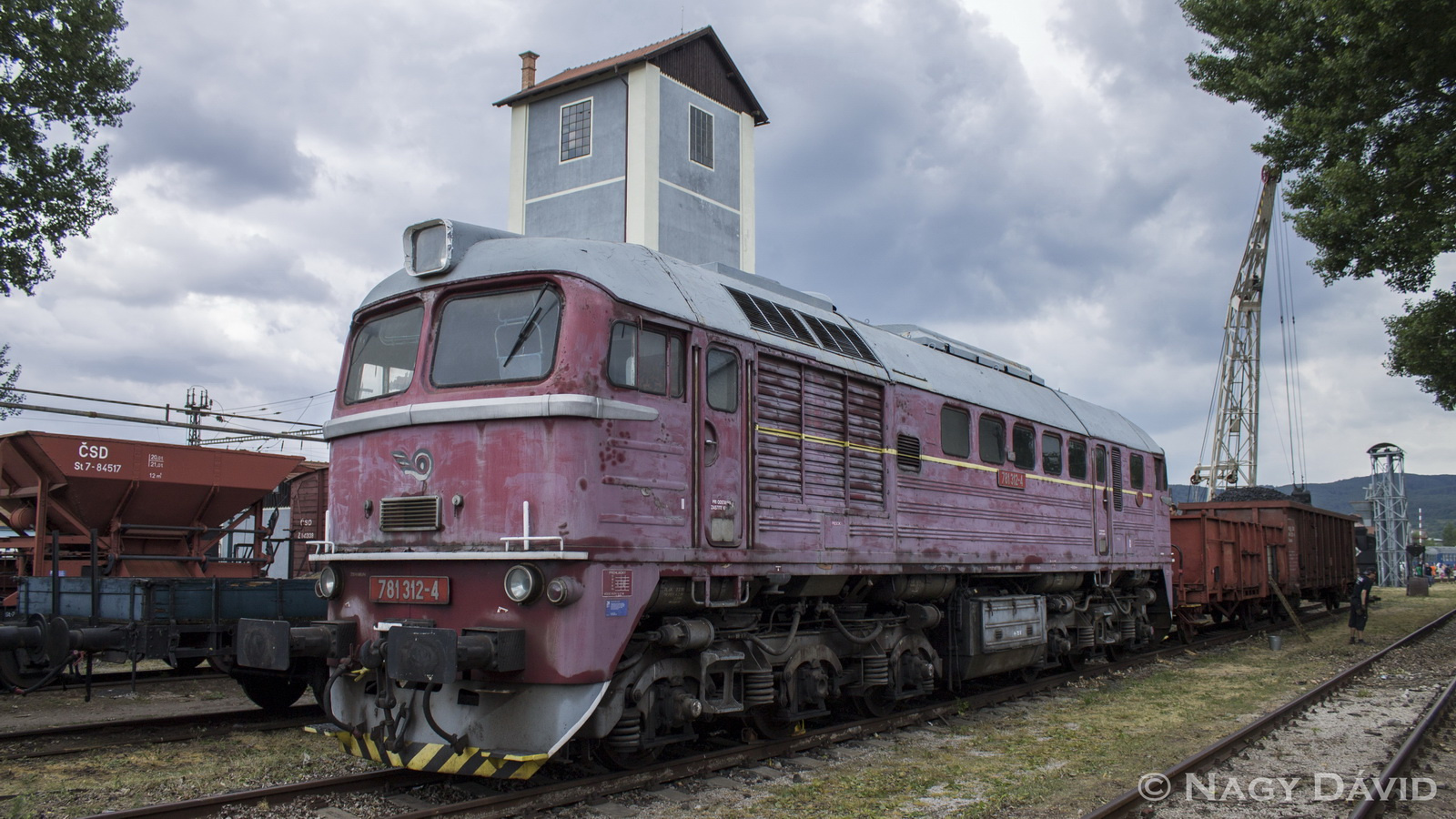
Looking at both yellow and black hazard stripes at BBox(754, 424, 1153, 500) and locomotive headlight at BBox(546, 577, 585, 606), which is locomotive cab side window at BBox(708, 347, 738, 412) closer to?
yellow and black hazard stripes at BBox(754, 424, 1153, 500)

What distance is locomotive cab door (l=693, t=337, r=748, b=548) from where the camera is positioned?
7.34m

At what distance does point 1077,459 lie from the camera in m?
13.7

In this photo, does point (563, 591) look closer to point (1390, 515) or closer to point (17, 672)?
point (17, 672)

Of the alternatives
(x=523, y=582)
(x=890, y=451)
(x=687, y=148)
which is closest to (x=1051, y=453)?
(x=890, y=451)

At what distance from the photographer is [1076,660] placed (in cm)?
1394

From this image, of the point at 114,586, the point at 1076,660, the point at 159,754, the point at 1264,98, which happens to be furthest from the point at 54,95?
the point at 1264,98

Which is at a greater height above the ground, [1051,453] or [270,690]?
[1051,453]

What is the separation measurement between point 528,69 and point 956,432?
1241 inches

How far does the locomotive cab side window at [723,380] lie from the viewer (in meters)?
7.57

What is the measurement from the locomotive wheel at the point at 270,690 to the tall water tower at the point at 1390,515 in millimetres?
52039

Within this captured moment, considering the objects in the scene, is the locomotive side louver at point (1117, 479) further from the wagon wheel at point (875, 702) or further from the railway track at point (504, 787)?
the railway track at point (504, 787)

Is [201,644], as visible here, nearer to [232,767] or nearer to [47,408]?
[232,767]

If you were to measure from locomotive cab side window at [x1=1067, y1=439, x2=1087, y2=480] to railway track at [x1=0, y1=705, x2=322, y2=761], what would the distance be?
9754mm

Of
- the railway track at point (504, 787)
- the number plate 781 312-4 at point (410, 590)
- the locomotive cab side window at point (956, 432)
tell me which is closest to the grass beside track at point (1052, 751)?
the railway track at point (504, 787)
